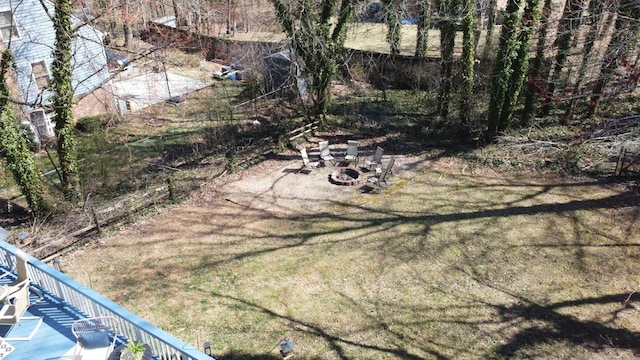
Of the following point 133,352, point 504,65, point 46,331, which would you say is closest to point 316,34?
point 504,65

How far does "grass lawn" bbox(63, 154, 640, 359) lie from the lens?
8664 millimetres

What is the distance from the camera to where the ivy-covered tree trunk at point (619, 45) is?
7130mm

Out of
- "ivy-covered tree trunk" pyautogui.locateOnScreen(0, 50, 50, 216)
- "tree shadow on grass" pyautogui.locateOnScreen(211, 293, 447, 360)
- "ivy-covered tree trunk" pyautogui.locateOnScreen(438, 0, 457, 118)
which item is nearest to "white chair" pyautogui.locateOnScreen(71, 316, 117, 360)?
"tree shadow on grass" pyautogui.locateOnScreen(211, 293, 447, 360)

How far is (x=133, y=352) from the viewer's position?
18.9 feet

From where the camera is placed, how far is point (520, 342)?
8.48m

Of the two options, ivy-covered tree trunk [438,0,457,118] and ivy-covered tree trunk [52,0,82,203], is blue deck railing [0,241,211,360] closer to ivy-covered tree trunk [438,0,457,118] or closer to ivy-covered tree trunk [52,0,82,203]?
ivy-covered tree trunk [52,0,82,203]

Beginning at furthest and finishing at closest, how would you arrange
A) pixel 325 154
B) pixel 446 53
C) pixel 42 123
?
pixel 42 123 → pixel 446 53 → pixel 325 154

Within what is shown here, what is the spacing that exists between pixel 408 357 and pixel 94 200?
1079cm

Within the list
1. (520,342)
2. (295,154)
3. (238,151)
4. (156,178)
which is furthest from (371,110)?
(520,342)

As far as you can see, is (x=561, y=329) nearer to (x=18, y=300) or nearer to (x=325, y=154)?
(x=325, y=154)

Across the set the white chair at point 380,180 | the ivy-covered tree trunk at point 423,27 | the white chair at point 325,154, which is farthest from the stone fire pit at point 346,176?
the ivy-covered tree trunk at point 423,27

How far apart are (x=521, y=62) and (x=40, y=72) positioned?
1815 cm

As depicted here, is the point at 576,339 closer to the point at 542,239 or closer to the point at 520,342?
the point at 520,342

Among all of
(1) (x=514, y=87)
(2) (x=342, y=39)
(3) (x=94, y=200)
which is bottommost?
(3) (x=94, y=200)
